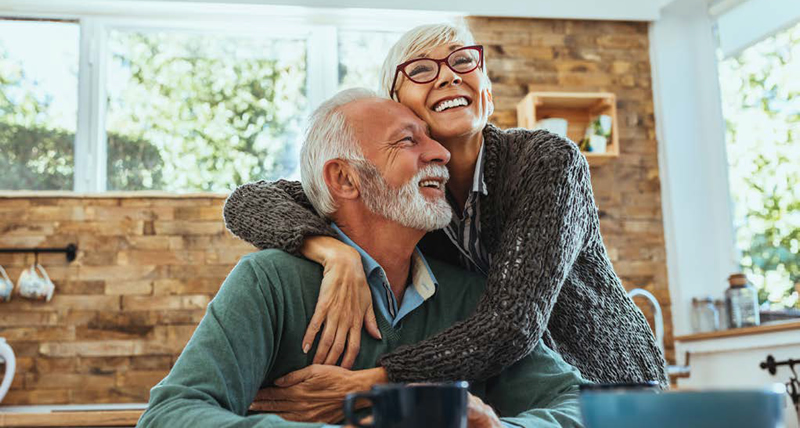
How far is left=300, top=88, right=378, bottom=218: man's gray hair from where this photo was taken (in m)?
1.42

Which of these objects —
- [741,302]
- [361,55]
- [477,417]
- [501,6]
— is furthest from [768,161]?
[477,417]

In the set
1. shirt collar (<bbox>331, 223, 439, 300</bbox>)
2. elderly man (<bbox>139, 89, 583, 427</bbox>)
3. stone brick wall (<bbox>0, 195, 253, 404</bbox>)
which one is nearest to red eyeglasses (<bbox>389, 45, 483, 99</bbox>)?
elderly man (<bbox>139, 89, 583, 427</bbox>)

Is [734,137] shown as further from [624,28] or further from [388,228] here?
[388,228]

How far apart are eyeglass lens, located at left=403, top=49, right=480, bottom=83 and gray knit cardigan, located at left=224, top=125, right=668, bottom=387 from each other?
5.1 inches

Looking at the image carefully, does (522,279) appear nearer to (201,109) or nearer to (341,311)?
(341,311)

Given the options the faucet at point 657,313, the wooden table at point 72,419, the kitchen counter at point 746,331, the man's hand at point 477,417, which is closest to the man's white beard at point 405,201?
the man's hand at point 477,417

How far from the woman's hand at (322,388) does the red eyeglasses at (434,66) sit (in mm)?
617

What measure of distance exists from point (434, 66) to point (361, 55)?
8.98ft

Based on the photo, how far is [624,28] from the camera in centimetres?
431

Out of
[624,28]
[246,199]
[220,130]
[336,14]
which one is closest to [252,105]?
[220,130]

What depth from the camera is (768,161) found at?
382cm

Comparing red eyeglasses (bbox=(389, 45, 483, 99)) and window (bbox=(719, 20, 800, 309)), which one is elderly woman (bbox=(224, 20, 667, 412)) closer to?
red eyeglasses (bbox=(389, 45, 483, 99))

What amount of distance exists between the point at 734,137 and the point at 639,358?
9.61 feet

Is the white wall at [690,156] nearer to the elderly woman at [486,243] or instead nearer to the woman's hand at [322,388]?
the elderly woman at [486,243]
